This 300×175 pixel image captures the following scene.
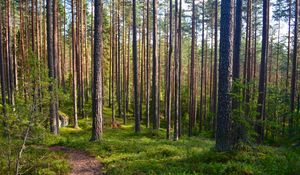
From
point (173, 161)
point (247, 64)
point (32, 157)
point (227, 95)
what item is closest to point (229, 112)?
point (227, 95)

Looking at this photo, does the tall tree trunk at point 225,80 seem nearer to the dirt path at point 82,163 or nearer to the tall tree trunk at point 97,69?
the dirt path at point 82,163

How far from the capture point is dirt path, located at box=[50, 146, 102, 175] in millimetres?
9445

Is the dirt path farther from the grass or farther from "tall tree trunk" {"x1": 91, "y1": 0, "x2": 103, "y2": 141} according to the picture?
"tall tree trunk" {"x1": 91, "y1": 0, "x2": 103, "y2": 141}

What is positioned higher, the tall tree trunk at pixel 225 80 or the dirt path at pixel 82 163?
the tall tree trunk at pixel 225 80

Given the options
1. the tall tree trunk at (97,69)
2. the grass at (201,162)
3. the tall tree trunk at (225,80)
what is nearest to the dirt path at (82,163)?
the grass at (201,162)

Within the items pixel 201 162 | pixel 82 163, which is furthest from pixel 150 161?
pixel 82 163

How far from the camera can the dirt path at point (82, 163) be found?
945 cm

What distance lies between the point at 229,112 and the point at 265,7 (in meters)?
10.8

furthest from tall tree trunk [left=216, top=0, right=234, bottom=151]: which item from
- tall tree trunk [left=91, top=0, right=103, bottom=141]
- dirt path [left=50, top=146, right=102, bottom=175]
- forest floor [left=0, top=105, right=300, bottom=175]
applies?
tall tree trunk [left=91, top=0, right=103, bottom=141]

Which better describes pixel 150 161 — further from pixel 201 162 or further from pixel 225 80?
pixel 225 80

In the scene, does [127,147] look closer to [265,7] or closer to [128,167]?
[128,167]

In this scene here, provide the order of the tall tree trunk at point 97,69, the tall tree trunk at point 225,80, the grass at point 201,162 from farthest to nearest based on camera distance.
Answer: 1. the tall tree trunk at point 97,69
2. the tall tree trunk at point 225,80
3. the grass at point 201,162

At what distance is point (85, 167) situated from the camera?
10023 mm

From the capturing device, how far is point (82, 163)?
1057 centimetres
